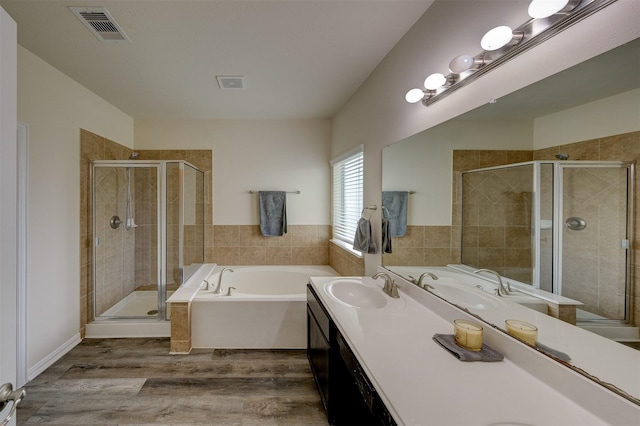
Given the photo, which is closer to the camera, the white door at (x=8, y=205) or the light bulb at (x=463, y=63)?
the white door at (x=8, y=205)

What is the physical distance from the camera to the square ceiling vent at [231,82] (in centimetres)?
233

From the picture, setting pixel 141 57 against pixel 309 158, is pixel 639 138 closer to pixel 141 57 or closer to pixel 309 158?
pixel 141 57

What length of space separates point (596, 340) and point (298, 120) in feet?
11.0

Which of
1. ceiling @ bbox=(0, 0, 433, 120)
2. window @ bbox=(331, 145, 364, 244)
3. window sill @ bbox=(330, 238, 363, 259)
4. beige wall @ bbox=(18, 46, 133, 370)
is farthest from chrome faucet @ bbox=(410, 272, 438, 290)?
beige wall @ bbox=(18, 46, 133, 370)

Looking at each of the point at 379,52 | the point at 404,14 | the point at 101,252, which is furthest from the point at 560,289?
the point at 101,252

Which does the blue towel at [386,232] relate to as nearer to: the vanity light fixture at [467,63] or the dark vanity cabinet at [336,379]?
the dark vanity cabinet at [336,379]

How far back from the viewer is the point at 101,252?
268 cm

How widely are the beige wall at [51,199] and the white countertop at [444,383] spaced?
2.46 m

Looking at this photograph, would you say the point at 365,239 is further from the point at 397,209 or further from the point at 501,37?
the point at 501,37

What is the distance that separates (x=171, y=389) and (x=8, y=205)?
1.81 meters

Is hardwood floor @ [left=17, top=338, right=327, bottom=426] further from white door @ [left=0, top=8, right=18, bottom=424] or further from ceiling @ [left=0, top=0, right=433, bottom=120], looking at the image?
ceiling @ [left=0, top=0, right=433, bottom=120]

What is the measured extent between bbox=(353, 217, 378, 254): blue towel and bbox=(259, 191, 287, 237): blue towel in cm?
139

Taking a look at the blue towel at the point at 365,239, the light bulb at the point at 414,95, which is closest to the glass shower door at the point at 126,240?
the blue towel at the point at 365,239

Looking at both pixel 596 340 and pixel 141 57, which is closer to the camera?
pixel 596 340
